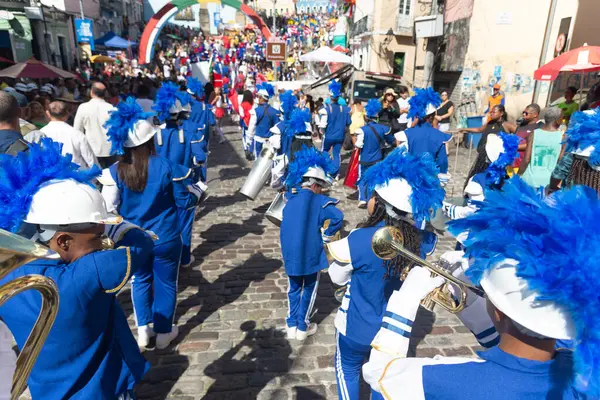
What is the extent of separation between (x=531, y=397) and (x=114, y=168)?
130 inches

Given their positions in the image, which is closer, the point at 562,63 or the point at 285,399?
the point at 285,399

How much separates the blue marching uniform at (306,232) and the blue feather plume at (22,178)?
6.48 feet

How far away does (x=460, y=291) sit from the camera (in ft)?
5.54

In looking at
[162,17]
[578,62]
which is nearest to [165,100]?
[578,62]

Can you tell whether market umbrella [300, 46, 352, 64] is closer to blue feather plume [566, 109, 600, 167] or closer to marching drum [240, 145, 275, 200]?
marching drum [240, 145, 275, 200]

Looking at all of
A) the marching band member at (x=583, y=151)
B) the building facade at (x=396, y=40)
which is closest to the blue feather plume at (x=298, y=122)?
the marching band member at (x=583, y=151)

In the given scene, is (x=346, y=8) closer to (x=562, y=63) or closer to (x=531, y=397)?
(x=562, y=63)

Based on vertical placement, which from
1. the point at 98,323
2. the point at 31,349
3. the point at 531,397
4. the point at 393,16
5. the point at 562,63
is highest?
the point at 393,16

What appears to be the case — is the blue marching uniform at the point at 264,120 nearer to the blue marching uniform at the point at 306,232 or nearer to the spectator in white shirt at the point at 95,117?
the spectator in white shirt at the point at 95,117

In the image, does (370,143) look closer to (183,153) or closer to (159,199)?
(183,153)

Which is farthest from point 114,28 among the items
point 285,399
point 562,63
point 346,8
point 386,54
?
point 285,399

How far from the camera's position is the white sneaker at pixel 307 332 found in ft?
12.6

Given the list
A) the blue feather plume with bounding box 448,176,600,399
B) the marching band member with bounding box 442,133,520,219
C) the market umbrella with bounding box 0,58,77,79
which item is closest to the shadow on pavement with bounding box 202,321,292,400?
the marching band member with bounding box 442,133,520,219

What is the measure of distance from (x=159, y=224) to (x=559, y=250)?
304cm
